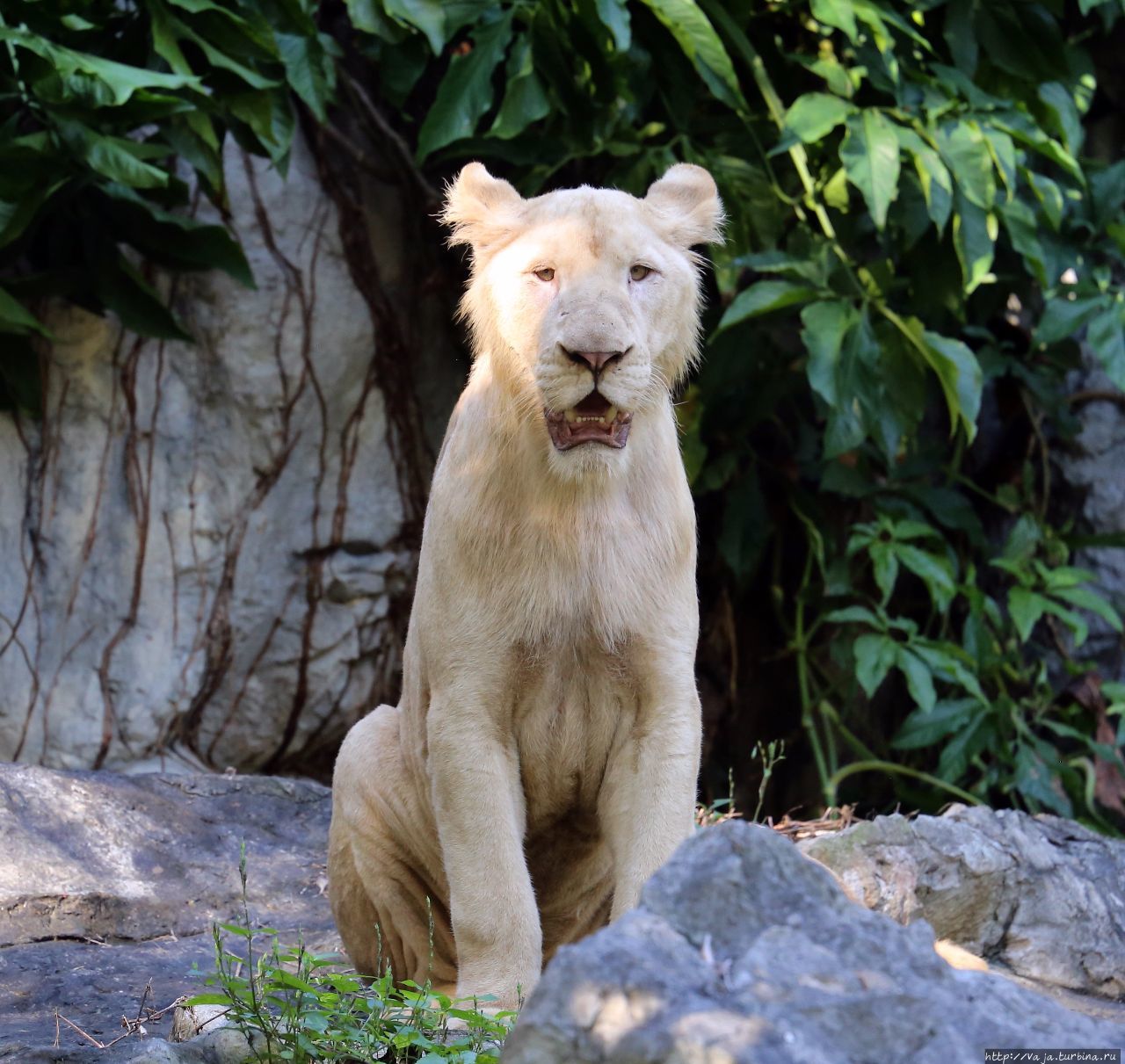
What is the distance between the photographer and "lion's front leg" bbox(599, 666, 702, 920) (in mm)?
3254

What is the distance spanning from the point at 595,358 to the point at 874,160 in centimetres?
267

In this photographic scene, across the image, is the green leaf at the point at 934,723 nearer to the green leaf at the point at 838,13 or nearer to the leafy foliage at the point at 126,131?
the green leaf at the point at 838,13

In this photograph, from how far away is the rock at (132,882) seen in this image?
12.6ft

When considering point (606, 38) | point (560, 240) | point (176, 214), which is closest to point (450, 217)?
point (560, 240)

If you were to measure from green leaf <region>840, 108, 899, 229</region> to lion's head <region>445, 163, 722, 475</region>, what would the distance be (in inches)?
66.2

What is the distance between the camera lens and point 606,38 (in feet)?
17.9

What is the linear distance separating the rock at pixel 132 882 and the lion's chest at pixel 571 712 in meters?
0.82

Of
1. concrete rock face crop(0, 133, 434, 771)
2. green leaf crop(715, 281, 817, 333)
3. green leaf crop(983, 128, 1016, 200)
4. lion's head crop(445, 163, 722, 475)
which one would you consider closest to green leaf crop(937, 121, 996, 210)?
green leaf crop(983, 128, 1016, 200)

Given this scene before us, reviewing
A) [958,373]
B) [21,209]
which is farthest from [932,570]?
[21,209]

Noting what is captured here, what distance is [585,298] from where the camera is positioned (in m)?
3.13

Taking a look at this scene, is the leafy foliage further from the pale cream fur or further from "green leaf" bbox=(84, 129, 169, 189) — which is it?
the pale cream fur

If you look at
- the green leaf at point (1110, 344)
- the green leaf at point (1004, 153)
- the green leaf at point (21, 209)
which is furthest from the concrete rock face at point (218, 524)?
the green leaf at point (1110, 344)

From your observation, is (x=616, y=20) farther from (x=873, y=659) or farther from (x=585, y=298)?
(x=873, y=659)

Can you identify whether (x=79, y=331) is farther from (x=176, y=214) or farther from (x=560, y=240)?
(x=560, y=240)
